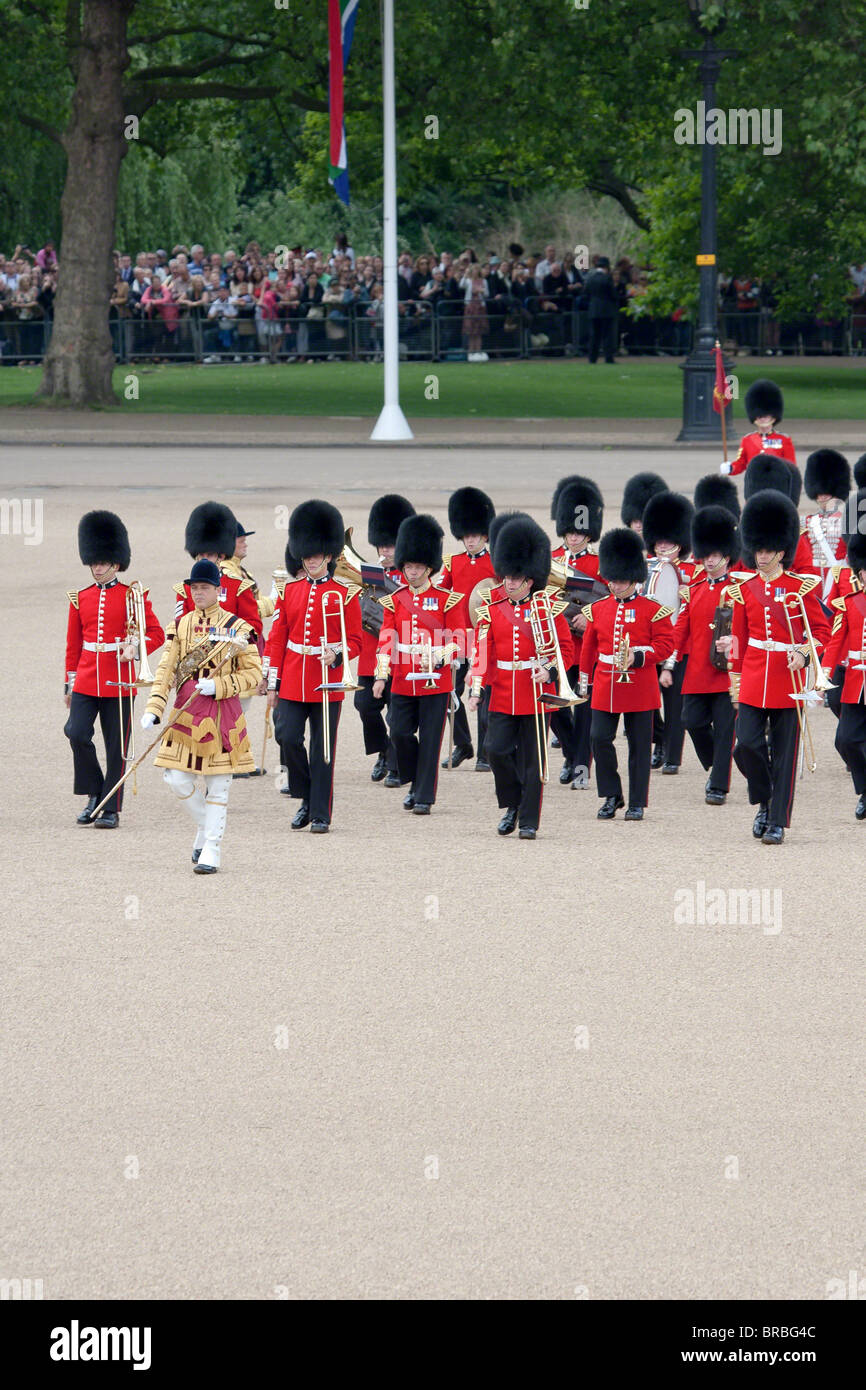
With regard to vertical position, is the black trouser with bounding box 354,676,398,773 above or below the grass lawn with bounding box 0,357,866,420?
below

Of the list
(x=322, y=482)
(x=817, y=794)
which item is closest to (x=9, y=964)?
(x=817, y=794)

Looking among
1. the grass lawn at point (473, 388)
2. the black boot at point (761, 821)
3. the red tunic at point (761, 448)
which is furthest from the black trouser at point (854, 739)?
the grass lawn at point (473, 388)

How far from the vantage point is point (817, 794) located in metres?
10.9

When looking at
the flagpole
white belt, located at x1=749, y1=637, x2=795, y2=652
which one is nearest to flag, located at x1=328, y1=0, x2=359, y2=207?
the flagpole

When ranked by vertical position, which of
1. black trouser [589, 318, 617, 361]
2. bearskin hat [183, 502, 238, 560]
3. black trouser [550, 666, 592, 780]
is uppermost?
black trouser [589, 318, 617, 361]

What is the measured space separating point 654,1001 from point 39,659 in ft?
25.9

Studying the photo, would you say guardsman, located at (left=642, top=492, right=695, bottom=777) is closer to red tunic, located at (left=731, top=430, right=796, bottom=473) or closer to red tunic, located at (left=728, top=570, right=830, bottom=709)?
red tunic, located at (left=728, top=570, right=830, bottom=709)

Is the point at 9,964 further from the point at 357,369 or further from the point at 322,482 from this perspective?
the point at 357,369

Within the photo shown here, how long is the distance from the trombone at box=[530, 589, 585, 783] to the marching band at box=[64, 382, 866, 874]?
0.03 ft

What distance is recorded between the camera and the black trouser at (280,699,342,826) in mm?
9859

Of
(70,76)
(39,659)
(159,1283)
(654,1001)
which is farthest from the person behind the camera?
(70,76)

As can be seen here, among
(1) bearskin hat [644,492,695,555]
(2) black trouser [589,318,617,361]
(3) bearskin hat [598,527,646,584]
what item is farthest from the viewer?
(2) black trouser [589,318,617,361]

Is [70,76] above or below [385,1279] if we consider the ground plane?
above

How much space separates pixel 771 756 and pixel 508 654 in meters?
1.26
